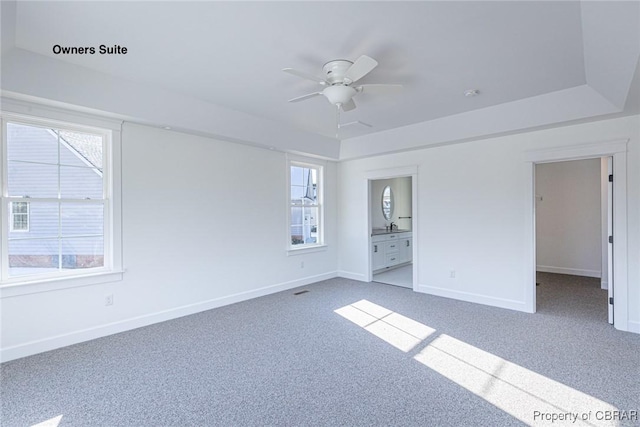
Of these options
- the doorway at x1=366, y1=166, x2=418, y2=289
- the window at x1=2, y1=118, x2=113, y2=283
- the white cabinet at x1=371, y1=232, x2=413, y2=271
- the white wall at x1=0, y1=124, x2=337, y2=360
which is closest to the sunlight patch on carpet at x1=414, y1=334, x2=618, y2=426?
the doorway at x1=366, y1=166, x2=418, y2=289

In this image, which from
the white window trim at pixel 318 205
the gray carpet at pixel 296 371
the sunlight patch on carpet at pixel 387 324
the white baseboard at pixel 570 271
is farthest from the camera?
the white baseboard at pixel 570 271

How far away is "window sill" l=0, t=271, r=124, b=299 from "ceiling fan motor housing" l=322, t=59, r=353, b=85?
3103mm

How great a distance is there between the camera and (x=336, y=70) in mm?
2756

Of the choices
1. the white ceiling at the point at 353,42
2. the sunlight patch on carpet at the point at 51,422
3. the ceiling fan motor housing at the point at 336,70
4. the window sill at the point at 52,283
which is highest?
the white ceiling at the point at 353,42

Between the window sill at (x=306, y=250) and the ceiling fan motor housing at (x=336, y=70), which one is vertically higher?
the ceiling fan motor housing at (x=336, y=70)

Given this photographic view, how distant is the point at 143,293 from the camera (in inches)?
146

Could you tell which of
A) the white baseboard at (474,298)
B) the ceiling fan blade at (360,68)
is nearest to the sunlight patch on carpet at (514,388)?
the white baseboard at (474,298)

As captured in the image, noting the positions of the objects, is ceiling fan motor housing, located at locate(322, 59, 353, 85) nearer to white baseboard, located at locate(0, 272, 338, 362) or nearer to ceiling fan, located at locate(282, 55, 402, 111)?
ceiling fan, located at locate(282, 55, 402, 111)

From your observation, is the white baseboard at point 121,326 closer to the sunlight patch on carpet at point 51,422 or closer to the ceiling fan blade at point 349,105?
the sunlight patch on carpet at point 51,422

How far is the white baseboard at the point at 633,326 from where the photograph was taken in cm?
340

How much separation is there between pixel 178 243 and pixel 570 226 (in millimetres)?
7531

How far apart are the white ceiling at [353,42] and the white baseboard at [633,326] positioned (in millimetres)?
2330

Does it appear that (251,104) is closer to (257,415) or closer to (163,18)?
(163,18)

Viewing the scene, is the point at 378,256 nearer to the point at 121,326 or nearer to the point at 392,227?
the point at 392,227
